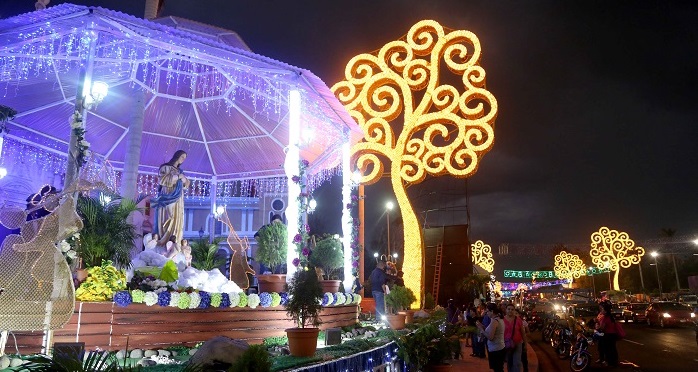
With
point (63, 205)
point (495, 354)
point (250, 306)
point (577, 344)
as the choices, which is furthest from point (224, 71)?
point (577, 344)

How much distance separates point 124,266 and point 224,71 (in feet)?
21.5

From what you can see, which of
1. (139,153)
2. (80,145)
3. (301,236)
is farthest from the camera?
(139,153)

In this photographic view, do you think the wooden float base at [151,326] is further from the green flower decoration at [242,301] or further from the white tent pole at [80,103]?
the white tent pole at [80,103]

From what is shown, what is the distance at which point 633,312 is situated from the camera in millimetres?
30375

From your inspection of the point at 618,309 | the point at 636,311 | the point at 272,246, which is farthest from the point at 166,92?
the point at 636,311

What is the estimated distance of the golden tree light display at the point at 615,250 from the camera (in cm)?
4247

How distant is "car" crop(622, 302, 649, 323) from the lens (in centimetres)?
3007

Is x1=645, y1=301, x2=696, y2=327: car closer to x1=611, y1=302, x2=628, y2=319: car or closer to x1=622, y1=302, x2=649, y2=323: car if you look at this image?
x1=611, y1=302, x2=628, y2=319: car

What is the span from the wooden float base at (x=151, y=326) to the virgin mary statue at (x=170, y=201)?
419 cm

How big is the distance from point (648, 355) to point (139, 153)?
52.2 ft

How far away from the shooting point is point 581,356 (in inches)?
463

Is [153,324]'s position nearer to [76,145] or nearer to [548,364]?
[76,145]

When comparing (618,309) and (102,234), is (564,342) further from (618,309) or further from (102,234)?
(618,309)

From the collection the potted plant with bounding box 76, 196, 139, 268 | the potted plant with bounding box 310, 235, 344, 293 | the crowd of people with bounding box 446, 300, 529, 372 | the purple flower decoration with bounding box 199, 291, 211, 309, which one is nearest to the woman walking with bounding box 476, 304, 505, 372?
the crowd of people with bounding box 446, 300, 529, 372
